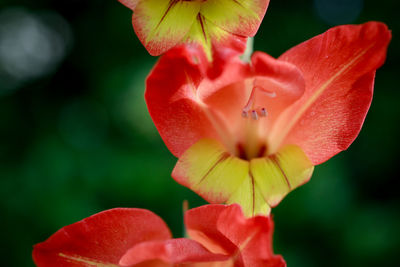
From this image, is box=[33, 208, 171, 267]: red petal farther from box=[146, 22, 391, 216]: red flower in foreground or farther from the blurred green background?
the blurred green background

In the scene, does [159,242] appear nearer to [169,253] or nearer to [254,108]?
[169,253]

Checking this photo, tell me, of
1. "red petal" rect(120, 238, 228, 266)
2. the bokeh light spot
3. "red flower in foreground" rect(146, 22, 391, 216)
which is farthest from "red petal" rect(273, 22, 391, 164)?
the bokeh light spot

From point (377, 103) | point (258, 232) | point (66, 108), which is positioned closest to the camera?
point (258, 232)

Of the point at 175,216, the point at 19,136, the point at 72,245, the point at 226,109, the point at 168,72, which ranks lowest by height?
the point at 175,216

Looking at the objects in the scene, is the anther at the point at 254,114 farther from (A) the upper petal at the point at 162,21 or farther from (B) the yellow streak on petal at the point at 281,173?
(A) the upper petal at the point at 162,21

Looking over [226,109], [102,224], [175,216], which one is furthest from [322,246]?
[102,224]

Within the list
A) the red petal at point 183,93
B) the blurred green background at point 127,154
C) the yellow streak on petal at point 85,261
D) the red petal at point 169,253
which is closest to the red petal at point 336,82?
the red petal at point 183,93

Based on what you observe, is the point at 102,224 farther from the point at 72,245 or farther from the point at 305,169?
the point at 305,169
